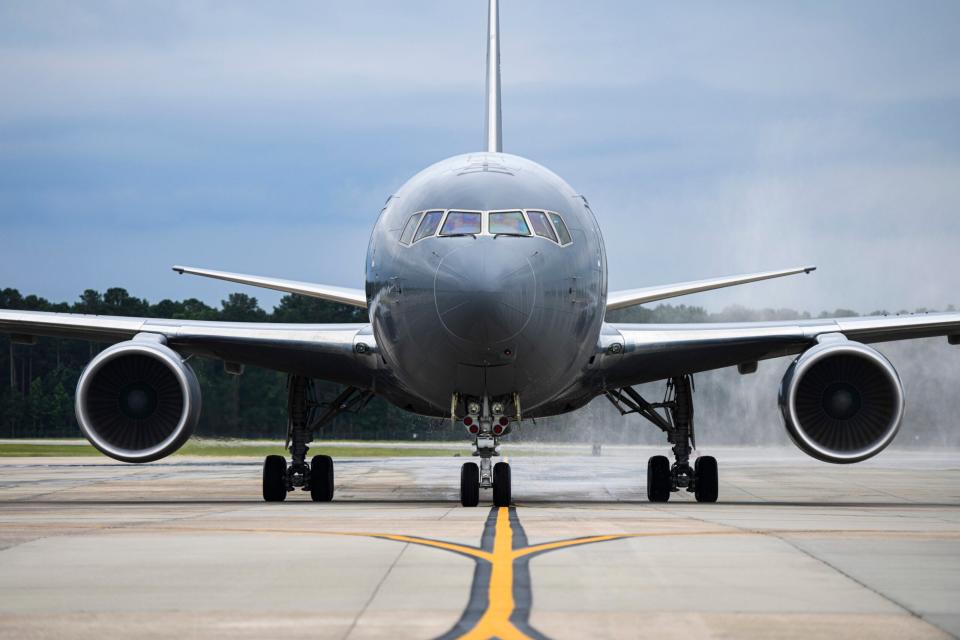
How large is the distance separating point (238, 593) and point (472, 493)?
779cm

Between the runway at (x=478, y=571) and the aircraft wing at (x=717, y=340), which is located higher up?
the aircraft wing at (x=717, y=340)

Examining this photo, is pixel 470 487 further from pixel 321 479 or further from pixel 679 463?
pixel 679 463

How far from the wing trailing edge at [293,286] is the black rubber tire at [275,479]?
2336 millimetres

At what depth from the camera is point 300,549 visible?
8.88 meters

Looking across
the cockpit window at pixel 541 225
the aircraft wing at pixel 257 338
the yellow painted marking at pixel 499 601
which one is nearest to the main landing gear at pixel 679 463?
the aircraft wing at pixel 257 338

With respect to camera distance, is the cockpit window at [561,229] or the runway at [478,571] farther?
the cockpit window at [561,229]

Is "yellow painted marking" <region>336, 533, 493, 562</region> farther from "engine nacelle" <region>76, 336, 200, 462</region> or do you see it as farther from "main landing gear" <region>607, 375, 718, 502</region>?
"main landing gear" <region>607, 375, 718, 502</region>

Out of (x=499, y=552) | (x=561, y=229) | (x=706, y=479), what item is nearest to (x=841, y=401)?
(x=706, y=479)

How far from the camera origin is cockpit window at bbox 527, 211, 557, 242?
13367 mm

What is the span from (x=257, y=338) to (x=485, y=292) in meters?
5.35

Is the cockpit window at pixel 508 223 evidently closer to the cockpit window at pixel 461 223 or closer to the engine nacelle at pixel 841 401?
the cockpit window at pixel 461 223

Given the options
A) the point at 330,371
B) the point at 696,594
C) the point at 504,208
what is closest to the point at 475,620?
the point at 696,594

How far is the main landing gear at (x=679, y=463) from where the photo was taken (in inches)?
713

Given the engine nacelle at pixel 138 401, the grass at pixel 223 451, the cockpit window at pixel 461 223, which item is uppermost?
the cockpit window at pixel 461 223
